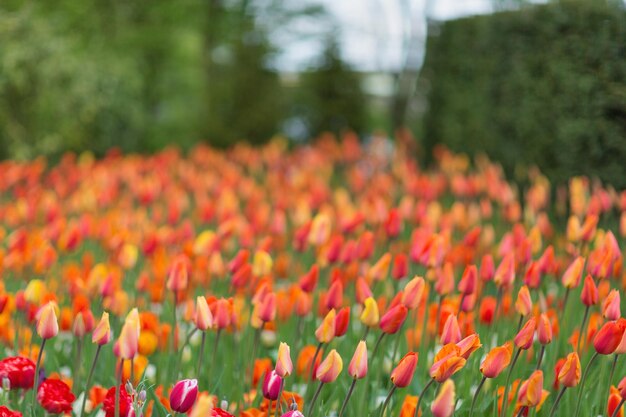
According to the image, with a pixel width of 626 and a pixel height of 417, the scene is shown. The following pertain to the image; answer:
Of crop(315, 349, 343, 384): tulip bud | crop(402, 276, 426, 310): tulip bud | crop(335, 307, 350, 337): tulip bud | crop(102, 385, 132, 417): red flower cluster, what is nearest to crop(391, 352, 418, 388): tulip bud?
crop(315, 349, 343, 384): tulip bud

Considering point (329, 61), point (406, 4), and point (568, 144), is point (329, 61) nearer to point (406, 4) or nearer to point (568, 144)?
point (406, 4)

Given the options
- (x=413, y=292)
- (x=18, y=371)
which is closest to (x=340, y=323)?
(x=413, y=292)

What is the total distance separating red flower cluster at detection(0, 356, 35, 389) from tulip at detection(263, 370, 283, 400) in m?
0.80

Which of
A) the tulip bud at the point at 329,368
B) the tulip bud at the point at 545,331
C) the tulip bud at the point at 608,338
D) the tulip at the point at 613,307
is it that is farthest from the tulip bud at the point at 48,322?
the tulip at the point at 613,307

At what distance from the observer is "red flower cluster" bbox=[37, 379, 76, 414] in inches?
95.2

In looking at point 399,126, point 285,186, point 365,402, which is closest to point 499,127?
point 285,186

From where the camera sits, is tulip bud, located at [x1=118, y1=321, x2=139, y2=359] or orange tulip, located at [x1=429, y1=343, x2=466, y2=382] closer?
orange tulip, located at [x1=429, y1=343, x2=466, y2=382]

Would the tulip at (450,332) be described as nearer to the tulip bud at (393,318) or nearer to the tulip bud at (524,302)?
the tulip bud at (393,318)

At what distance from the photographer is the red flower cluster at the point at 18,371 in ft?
8.39

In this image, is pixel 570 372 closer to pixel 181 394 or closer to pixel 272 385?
pixel 272 385

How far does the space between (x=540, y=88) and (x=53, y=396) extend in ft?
22.1

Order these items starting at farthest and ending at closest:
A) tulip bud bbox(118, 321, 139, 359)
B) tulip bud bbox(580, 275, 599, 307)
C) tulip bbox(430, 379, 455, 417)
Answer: tulip bud bbox(580, 275, 599, 307)
tulip bud bbox(118, 321, 139, 359)
tulip bbox(430, 379, 455, 417)

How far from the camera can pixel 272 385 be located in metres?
2.30

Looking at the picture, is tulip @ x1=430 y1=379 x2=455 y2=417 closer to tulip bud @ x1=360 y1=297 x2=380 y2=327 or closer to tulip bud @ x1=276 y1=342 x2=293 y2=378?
tulip bud @ x1=276 y1=342 x2=293 y2=378
